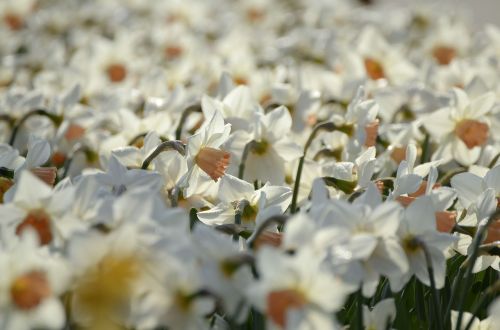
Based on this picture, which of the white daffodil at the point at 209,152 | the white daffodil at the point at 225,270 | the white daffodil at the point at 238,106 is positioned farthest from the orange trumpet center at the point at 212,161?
the white daffodil at the point at 225,270

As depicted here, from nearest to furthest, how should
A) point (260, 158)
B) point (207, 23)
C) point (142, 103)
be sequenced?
point (260, 158) → point (142, 103) → point (207, 23)

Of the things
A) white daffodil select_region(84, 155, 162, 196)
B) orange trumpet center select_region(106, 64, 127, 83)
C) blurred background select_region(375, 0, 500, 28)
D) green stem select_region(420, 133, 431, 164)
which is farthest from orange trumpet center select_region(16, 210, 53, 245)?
blurred background select_region(375, 0, 500, 28)

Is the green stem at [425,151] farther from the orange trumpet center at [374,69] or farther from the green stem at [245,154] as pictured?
the orange trumpet center at [374,69]

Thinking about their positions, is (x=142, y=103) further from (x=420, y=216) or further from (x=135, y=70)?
(x=420, y=216)

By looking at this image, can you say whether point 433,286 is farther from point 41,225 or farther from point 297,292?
point 41,225

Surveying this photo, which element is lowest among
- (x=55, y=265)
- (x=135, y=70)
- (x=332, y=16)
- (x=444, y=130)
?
(x=332, y=16)

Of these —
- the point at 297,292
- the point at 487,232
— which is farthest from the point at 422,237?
the point at 297,292

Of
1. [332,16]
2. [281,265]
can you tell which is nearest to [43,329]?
[281,265]
